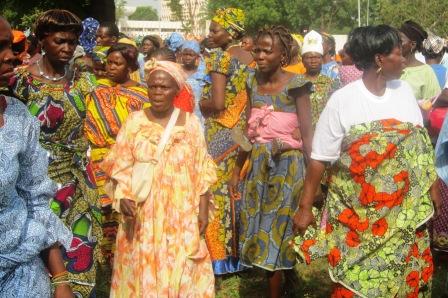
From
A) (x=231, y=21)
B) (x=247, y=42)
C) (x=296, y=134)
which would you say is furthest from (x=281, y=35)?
(x=247, y=42)

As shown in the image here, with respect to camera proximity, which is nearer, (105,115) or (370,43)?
(370,43)

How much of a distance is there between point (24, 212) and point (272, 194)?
9.54 ft

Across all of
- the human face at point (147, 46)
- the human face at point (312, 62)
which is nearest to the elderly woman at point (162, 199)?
the human face at point (312, 62)

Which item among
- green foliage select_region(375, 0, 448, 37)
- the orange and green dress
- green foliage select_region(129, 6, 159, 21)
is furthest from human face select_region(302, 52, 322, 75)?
green foliage select_region(129, 6, 159, 21)

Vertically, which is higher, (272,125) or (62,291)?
(62,291)

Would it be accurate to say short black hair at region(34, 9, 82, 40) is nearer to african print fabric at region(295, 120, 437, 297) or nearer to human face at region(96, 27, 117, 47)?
african print fabric at region(295, 120, 437, 297)

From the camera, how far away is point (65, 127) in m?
4.75

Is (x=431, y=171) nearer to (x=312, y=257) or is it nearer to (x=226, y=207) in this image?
(x=312, y=257)

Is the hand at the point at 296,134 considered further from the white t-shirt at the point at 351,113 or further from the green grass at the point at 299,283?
the green grass at the point at 299,283

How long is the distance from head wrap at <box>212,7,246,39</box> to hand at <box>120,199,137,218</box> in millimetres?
3136

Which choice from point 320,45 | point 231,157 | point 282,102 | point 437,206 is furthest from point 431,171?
point 320,45

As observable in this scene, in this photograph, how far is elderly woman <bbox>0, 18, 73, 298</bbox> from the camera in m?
2.71

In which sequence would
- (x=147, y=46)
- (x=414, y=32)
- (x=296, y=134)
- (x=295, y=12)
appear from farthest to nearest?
(x=295, y=12), (x=147, y=46), (x=414, y=32), (x=296, y=134)

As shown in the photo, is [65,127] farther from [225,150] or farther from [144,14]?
[144,14]
